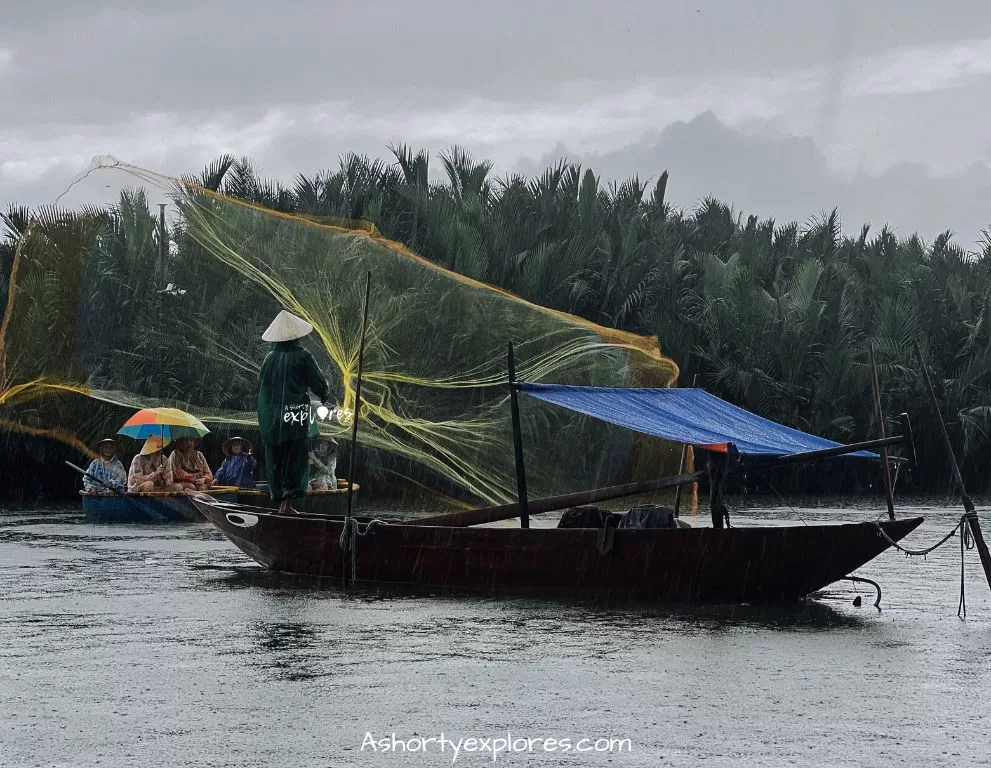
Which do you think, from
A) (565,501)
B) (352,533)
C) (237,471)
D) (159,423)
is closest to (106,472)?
(159,423)

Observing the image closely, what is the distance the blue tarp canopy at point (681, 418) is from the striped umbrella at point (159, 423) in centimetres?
1016

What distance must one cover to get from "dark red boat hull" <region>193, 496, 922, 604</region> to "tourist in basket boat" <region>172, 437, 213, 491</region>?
9854mm

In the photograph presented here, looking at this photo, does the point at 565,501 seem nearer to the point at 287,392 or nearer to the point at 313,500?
the point at 287,392

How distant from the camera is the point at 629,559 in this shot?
43.7 ft

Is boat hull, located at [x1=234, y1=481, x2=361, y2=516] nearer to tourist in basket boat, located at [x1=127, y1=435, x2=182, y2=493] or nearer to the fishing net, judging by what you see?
the fishing net

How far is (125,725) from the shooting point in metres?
8.04

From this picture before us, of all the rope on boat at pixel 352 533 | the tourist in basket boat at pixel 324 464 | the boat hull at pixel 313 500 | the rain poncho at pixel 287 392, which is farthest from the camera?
the tourist in basket boat at pixel 324 464

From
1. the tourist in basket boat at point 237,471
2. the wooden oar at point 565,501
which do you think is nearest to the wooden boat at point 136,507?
the tourist in basket boat at point 237,471

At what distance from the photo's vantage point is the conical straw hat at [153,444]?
78.6ft

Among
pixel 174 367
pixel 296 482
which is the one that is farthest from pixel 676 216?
pixel 296 482

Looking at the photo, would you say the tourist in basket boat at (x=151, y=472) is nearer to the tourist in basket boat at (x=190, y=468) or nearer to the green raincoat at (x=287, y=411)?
the tourist in basket boat at (x=190, y=468)

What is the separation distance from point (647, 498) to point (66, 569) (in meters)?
6.91

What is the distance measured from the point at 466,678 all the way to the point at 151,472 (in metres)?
15.4

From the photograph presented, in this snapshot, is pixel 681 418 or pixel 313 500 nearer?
pixel 681 418
